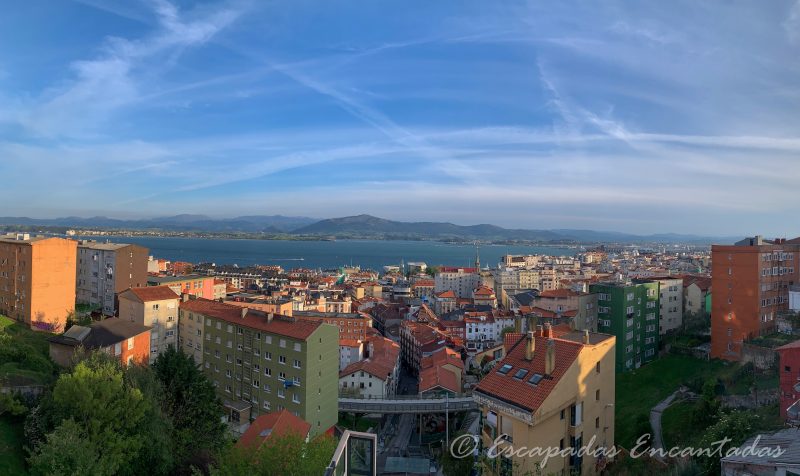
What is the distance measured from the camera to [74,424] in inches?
442

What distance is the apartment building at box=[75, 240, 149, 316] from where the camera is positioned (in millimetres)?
32188

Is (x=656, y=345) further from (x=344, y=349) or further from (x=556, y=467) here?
(x=556, y=467)

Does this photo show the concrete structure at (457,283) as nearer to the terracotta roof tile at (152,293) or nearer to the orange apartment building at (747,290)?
the orange apartment building at (747,290)

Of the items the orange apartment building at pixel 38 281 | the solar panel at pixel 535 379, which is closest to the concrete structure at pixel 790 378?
the solar panel at pixel 535 379

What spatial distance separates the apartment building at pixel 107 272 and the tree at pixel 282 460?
25306 millimetres

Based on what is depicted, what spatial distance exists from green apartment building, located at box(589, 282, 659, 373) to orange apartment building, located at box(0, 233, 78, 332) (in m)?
29.7

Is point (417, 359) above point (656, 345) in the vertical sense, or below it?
below

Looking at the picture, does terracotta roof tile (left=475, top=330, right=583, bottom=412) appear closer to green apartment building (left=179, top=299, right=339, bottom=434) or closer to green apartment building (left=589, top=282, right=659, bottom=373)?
green apartment building (left=179, top=299, right=339, bottom=434)

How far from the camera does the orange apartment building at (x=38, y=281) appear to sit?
25.0m

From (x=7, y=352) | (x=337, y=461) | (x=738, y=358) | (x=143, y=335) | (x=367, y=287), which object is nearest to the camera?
(x=337, y=461)

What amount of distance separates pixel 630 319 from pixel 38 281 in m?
31.9

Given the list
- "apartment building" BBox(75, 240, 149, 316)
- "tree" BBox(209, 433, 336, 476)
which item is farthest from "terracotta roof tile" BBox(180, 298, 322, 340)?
"tree" BBox(209, 433, 336, 476)

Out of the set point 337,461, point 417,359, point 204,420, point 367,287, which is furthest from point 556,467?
point 367,287

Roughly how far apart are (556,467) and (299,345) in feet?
41.4
